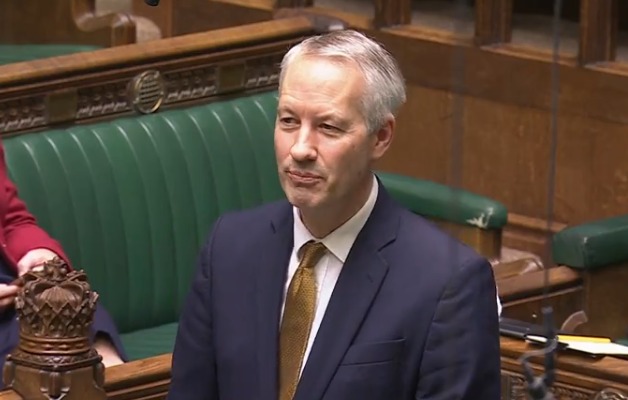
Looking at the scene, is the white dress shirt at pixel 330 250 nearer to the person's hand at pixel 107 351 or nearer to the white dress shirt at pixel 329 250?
the white dress shirt at pixel 329 250

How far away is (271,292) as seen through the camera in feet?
8.48

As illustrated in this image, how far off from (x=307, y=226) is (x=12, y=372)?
871mm

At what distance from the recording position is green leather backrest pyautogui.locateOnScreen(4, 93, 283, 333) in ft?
14.1

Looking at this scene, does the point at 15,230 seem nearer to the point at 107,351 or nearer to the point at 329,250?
the point at 107,351

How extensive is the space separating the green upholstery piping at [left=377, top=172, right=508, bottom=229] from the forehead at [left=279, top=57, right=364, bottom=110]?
5.83ft

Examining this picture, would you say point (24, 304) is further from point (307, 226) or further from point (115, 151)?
point (115, 151)

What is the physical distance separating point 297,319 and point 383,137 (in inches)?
11.1

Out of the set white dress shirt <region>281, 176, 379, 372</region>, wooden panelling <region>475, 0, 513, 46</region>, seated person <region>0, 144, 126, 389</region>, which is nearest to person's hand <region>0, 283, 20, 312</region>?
seated person <region>0, 144, 126, 389</region>

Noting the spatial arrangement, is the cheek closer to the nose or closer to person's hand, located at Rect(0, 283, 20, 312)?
the nose

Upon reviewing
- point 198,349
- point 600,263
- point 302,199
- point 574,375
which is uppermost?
point 302,199

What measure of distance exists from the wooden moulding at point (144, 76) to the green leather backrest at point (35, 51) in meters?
0.43

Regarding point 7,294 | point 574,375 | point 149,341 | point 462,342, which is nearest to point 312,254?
point 462,342

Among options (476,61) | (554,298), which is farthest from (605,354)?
(476,61)

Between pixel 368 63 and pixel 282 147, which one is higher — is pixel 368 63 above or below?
above
